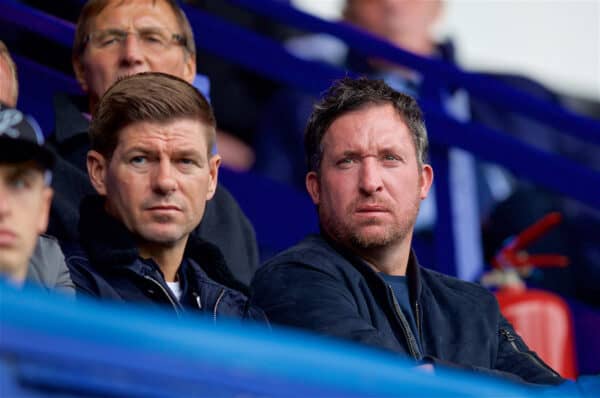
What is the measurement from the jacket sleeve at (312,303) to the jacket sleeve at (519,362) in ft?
0.75

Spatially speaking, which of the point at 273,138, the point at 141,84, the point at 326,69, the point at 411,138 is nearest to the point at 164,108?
the point at 141,84

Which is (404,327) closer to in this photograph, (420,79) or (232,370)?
(232,370)

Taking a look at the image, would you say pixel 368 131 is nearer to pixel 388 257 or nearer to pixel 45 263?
pixel 388 257

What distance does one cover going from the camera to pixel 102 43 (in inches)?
94.4

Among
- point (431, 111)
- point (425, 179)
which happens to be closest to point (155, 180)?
point (425, 179)

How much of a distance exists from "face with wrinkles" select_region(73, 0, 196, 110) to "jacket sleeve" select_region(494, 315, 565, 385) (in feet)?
2.60

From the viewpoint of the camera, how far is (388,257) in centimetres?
202

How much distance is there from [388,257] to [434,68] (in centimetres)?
129

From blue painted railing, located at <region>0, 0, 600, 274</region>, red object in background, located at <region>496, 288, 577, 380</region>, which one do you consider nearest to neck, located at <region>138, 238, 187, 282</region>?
blue painted railing, located at <region>0, 0, 600, 274</region>

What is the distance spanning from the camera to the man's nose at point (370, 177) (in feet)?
6.39

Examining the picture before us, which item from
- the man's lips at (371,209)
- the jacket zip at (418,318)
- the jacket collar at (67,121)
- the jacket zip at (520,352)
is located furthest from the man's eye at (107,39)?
the jacket zip at (520,352)

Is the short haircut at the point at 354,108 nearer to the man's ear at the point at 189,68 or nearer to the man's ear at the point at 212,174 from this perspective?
the man's ear at the point at 212,174

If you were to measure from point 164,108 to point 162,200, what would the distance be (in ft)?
0.50

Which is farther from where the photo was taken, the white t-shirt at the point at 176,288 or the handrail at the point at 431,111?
the handrail at the point at 431,111
